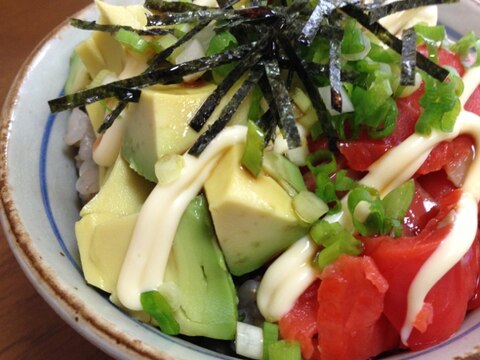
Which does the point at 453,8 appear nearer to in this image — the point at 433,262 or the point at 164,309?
the point at 433,262

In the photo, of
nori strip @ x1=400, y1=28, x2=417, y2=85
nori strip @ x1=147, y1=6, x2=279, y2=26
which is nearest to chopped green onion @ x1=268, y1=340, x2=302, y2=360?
nori strip @ x1=400, y1=28, x2=417, y2=85

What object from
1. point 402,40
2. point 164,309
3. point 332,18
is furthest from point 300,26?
point 164,309

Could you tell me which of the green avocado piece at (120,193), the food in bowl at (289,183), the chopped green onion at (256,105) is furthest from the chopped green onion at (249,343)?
the chopped green onion at (256,105)

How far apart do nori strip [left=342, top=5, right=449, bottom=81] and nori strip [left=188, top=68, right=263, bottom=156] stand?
11.9 inches

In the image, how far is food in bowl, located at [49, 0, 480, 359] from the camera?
1.25 meters

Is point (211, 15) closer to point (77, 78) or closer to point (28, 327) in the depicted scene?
point (77, 78)

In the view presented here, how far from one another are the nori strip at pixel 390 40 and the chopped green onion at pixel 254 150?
44 cm

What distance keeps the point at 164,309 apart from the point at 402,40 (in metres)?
0.86

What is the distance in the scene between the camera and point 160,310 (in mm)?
1271

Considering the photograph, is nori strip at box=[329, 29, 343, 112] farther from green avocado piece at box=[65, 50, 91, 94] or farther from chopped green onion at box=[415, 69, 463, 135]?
green avocado piece at box=[65, 50, 91, 94]

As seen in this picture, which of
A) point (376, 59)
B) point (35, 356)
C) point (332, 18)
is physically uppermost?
point (332, 18)

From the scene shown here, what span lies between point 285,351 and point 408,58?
0.75 m

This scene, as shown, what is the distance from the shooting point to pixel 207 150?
52.3 inches

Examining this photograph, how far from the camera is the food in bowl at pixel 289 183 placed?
4.11 ft
